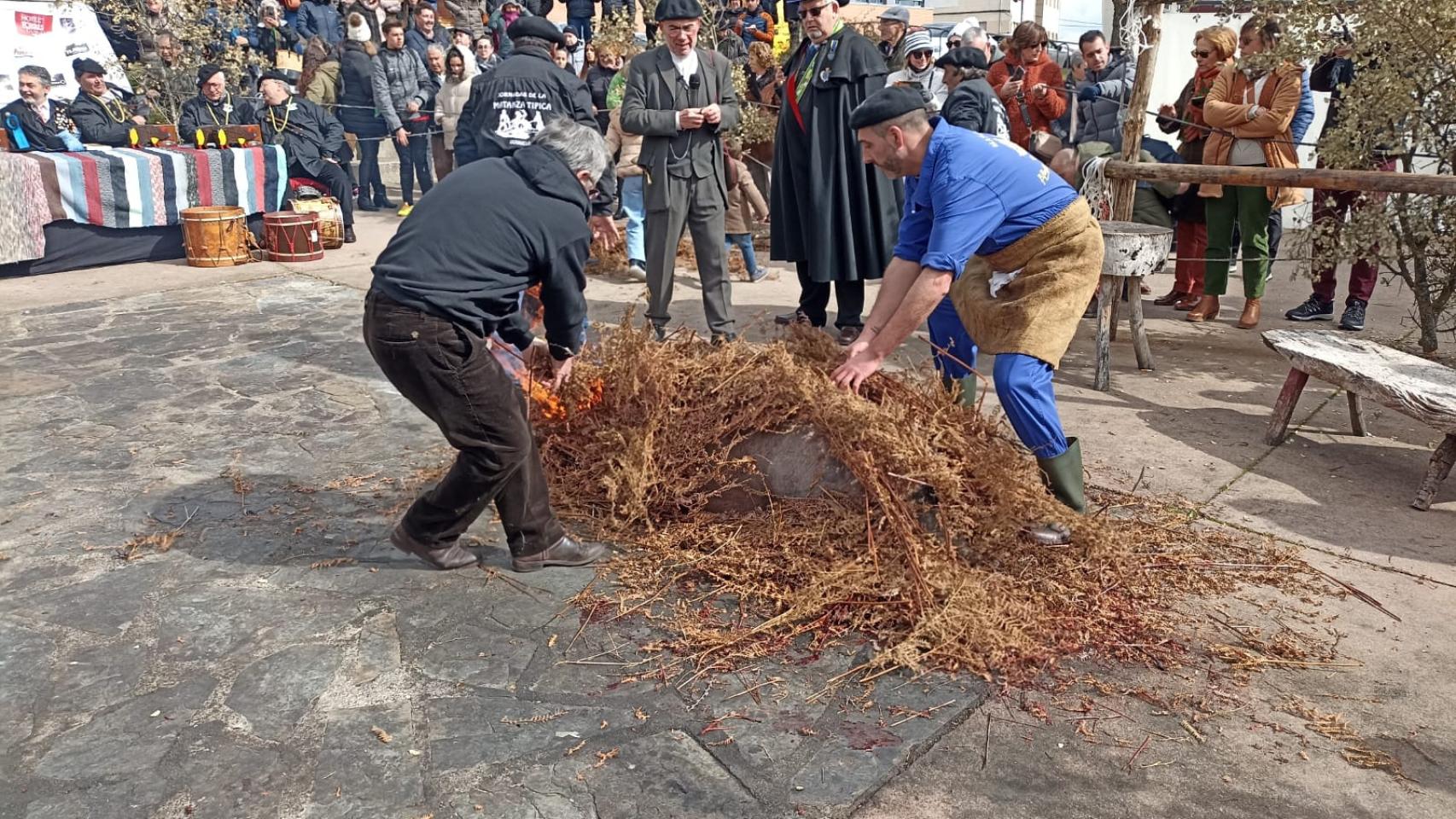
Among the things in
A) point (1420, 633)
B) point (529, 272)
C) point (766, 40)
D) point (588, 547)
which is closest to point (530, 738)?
point (588, 547)

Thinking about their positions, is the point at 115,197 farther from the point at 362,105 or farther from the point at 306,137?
the point at 362,105

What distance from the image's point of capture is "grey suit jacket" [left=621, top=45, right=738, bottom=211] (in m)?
6.46

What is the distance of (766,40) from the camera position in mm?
12773

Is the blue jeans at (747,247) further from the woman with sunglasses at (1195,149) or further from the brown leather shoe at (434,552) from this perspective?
the brown leather shoe at (434,552)

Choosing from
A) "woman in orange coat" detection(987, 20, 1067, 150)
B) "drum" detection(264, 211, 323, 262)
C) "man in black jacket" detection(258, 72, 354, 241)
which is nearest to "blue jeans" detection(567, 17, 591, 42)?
"man in black jacket" detection(258, 72, 354, 241)

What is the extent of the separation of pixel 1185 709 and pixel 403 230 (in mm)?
2768

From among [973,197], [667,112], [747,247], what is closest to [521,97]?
[667,112]

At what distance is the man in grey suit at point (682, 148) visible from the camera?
6387mm

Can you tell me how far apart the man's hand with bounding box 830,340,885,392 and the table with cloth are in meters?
8.03

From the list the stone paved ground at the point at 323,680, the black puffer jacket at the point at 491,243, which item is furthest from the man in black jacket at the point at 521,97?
the black puffer jacket at the point at 491,243

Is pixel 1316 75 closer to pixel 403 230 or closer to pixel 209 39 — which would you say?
pixel 403 230

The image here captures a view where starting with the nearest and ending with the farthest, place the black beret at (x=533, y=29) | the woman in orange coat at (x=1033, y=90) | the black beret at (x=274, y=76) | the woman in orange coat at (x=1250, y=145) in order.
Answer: the black beret at (x=533, y=29) → the woman in orange coat at (x=1250, y=145) → the woman in orange coat at (x=1033, y=90) → the black beret at (x=274, y=76)

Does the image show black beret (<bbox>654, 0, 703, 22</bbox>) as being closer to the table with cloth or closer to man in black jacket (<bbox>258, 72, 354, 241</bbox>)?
the table with cloth

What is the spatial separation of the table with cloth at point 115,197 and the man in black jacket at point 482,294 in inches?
281
